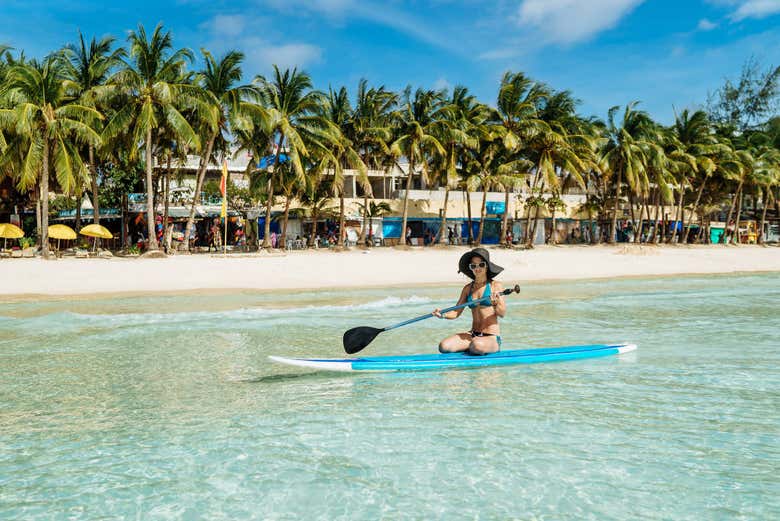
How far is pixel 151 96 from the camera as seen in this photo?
74.7ft

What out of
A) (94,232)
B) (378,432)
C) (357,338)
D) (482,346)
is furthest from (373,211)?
(378,432)

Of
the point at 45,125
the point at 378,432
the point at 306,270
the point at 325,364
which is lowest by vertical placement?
the point at 378,432

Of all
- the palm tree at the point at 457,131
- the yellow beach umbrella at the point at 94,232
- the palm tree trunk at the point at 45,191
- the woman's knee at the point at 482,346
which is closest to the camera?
the woman's knee at the point at 482,346

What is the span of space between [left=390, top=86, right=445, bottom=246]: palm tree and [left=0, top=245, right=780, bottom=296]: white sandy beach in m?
5.61

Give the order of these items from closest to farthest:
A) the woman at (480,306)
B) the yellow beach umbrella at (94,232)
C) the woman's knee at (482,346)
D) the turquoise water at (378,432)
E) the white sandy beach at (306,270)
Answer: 1. the turquoise water at (378,432)
2. the woman at (480,306)
3. the woman's knee at (482,346)
4. the white sandy beach at (306,270)
5. the yellow beach umbrella at (94,232)

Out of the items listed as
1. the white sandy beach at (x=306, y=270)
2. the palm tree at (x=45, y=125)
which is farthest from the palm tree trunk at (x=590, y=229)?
the palm tree at (x=45, y=125)

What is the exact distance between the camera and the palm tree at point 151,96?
22.2m

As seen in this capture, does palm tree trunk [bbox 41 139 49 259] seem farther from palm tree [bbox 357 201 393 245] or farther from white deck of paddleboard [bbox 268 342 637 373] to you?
white deck of paddleboard [bbox 268 342 637 373]

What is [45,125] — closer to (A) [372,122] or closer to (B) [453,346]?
(A) [372,122]

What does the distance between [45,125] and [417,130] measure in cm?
1579

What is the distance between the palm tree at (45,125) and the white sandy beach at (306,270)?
2.94 m

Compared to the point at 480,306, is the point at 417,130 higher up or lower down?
higher up

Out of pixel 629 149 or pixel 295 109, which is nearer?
pixel 295 109

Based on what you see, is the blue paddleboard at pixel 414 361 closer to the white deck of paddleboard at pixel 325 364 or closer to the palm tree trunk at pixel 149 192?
the white deck of paddleboard at pixel 325 364
